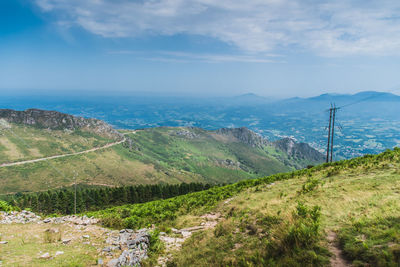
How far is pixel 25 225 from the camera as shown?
1572 centimetres

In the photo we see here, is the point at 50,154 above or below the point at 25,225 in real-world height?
below

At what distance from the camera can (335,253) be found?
23.2 feet

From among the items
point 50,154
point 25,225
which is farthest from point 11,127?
point 25,225

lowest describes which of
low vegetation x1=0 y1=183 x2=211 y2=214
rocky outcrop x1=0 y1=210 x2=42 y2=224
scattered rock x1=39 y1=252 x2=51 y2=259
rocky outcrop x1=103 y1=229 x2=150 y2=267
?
low vegetation x1=0 y1=183 x2=211 y2=214

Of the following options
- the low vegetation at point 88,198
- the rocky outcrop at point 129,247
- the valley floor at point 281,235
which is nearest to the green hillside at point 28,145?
the low vegetation at point 88,198

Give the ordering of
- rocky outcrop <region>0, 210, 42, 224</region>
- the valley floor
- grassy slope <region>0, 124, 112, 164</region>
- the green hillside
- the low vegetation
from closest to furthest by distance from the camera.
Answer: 1. the valley floor
2. rocky outcrop <region>0, 210, 42, 224</region>
3. the low vegetation
4. the green hillside
5. grassy slope <region>0, 124, 112, 164</region>

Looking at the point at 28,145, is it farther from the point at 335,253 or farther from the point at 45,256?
the point at 335,253

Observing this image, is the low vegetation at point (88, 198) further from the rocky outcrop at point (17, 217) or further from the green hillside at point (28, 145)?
the green hillside at point (28, 145)

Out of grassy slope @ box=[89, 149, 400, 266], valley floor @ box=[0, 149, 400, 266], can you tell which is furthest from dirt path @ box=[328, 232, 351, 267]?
grassy slope @ box=[89, 149, 400, 266]

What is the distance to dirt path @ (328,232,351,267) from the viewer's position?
6.52m

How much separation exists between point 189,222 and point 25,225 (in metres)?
12.1

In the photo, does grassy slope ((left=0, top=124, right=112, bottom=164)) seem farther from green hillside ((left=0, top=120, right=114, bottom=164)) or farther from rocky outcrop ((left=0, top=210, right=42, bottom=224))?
rocky outcrop ((left=0, top=210, right=42, bottom=224))

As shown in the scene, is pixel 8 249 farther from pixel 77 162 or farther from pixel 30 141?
pixel 30 141

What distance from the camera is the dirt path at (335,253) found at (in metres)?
6.52
